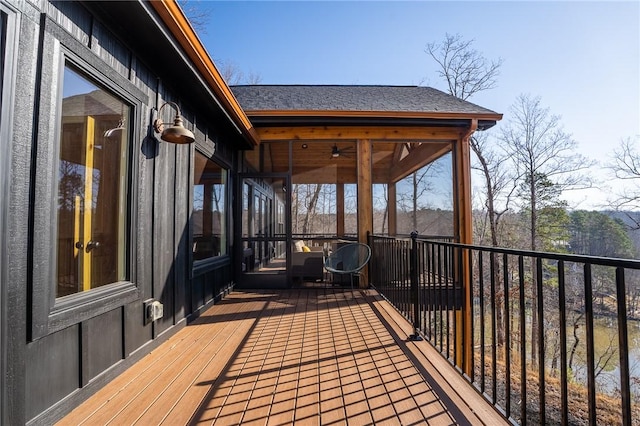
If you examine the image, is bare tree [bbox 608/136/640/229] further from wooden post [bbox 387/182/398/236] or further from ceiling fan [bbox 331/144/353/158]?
ceiling fan [bbox 331/144/353/158]

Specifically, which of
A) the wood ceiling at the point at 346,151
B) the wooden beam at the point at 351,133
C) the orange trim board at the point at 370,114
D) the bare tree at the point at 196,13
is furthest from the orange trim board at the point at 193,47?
the bare tree at the point at 196,13

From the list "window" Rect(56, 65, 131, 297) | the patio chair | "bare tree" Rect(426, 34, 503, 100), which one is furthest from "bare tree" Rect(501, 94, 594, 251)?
"window" Rect(56, 65, 131, 297)

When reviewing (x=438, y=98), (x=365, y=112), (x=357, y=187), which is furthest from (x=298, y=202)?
(x=438, y=98)

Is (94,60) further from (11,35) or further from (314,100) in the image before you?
A: (314,100)

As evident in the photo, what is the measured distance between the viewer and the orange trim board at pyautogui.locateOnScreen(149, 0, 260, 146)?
2.06 metres

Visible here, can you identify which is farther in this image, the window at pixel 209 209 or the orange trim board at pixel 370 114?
the orange trim board at pixel 370 114

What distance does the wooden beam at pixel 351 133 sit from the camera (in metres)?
5.16

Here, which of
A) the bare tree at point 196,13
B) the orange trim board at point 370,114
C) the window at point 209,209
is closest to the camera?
the window at point 209,209

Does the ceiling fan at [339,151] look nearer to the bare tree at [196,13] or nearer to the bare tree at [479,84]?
the bare tree at [196,13]

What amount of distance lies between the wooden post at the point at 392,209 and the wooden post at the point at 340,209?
37.1 inches

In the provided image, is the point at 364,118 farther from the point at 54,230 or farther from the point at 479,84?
the point at 479,84

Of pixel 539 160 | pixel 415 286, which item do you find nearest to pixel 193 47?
pixel 415 286

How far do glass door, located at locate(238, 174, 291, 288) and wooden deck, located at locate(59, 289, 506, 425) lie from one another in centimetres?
168

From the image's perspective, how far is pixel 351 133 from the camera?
5.18 m
